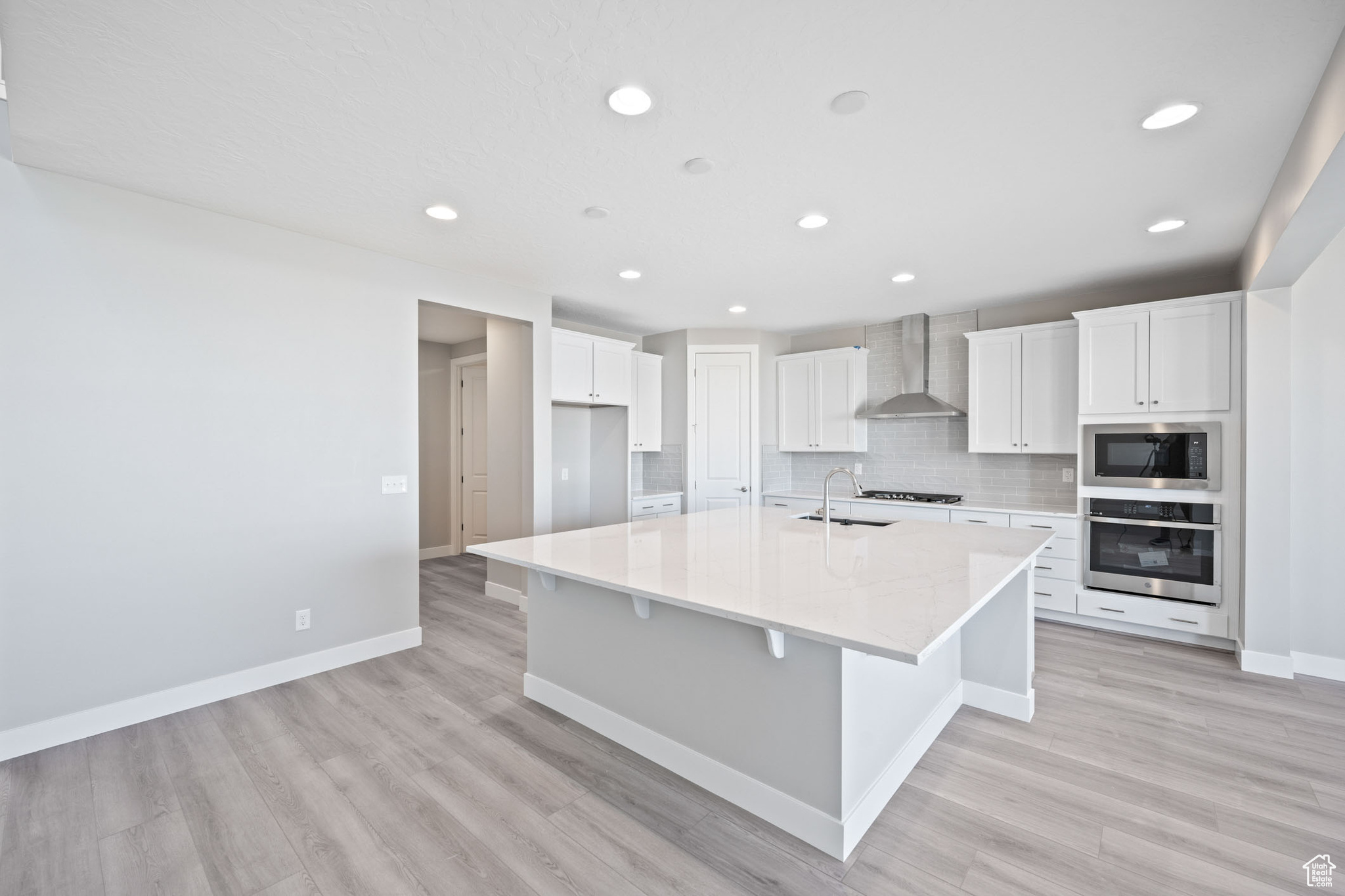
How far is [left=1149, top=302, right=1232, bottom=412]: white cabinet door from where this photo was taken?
3.51 meters

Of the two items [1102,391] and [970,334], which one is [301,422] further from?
[1102,391]

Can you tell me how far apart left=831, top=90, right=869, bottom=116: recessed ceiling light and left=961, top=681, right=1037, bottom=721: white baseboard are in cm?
268

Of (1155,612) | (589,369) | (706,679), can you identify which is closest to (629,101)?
(706,679)

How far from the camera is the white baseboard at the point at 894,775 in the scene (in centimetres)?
183

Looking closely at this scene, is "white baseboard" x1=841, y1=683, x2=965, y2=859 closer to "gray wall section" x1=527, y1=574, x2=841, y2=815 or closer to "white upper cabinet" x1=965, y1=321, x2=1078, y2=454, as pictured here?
"gray wall section" x1=527, y1=574, x2=841, y2=815

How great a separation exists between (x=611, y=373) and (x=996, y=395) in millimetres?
3237

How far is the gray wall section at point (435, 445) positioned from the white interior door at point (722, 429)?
3057 mm

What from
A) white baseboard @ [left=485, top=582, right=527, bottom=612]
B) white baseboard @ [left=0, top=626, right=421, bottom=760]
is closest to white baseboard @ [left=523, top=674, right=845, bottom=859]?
white baseboard @ [left=0, top=626, right=421, bottom=760]

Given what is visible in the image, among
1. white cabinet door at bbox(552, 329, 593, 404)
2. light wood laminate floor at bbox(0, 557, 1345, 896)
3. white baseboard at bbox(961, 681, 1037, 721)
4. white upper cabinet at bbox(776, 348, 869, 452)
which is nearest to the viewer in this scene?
light wood laminate floor at bbox(0, 557, 1345, 896)

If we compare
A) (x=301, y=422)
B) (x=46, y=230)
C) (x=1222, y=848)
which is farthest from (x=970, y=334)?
(x=46, y=230)

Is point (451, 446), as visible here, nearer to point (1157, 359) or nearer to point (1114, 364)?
point (1114, 364)

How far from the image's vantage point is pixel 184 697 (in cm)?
281

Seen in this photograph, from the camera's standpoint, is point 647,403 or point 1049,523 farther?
point 647,403

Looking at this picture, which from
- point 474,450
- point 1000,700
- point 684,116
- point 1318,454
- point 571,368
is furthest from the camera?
point 474,450
